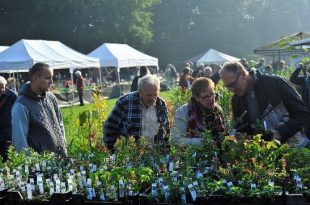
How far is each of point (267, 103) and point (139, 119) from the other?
3.67ft

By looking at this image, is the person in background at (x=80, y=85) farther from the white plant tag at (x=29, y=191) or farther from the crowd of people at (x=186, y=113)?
the white plant tag at (x=29, y=191)

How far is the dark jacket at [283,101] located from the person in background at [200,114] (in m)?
0.24

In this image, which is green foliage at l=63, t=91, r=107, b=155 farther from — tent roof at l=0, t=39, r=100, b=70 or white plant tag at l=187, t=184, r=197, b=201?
tent roof at l=0, t=39, r=100, b=70

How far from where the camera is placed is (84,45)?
1688 inches

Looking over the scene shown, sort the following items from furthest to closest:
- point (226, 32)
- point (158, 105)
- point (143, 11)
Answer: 1. point (226, 32)
2. point (143, 11)
3. point (158, 105)

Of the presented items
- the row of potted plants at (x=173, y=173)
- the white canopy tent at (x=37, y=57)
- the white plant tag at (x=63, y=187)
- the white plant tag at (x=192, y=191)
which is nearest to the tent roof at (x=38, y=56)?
the white canopy tent at (x=37, y=57)

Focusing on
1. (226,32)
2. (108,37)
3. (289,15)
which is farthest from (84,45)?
(289,15)

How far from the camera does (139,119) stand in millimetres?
4387

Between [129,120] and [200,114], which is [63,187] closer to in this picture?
[129,120]

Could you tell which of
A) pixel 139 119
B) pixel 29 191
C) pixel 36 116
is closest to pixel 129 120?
pixel 139 119

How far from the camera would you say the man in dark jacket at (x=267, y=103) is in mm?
3895

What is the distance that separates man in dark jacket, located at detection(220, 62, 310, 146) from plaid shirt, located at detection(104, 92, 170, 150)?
0.71 meters

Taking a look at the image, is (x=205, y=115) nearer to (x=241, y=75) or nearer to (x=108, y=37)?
(x=241, y=75)

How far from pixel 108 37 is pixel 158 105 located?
39998 mm
